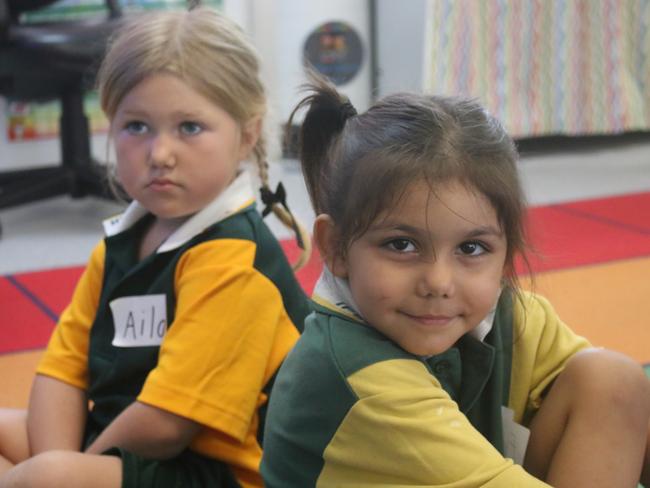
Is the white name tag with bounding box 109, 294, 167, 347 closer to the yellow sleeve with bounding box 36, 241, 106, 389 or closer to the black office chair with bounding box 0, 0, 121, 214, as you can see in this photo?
the yellow sleeve with bounding box 36, 241, 106, 389

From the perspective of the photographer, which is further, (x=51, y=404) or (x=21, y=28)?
(x=21, y=28)

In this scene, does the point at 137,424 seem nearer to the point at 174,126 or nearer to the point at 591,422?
the point at 174,126

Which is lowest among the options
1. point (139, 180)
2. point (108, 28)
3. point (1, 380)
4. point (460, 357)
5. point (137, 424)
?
point (1, 380)

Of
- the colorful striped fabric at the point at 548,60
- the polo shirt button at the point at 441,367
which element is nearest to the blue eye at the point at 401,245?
the polo shirt button at the point at 441,367

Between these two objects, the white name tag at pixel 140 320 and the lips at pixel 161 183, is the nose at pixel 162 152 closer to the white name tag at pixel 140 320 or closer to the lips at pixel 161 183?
the lips at pixel 161 183

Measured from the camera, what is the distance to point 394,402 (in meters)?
0.81

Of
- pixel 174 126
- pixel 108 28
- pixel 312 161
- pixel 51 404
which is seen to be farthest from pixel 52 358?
pixel 108 28

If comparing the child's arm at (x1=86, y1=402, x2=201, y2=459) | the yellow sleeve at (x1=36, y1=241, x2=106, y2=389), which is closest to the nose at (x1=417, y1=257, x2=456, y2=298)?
the child's arm at (x1=86, y1=402, x2=201, y2=459)

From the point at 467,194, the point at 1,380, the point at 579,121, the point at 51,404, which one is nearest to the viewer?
the point at 467,194

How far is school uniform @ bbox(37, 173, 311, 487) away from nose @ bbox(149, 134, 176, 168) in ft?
0.23

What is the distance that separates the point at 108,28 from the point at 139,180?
60.7 inches

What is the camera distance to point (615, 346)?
5.47 feet

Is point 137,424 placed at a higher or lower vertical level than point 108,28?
lower

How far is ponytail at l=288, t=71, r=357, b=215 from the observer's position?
3.06ft
